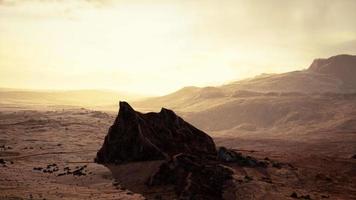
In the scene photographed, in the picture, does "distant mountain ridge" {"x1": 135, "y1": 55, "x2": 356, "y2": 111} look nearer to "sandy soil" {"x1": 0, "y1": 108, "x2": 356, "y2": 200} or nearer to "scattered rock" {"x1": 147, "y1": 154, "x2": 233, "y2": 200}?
"sandy soil" {"x1": 0, "y1": 108, "x2": 356, "y2": 200}

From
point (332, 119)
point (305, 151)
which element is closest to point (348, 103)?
point (332, 119)

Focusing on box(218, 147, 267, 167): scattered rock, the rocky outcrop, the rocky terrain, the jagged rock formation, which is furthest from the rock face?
the rocky outcrop

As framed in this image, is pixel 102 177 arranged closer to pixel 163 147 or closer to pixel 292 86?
pixel 163 147

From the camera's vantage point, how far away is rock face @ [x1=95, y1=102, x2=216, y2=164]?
33.7m

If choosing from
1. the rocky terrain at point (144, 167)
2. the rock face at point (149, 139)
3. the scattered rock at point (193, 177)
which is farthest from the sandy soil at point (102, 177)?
the rock face at point (149, 139)

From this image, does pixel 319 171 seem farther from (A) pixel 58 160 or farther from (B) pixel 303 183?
(A) pixel 58 160

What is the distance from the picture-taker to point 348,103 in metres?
118

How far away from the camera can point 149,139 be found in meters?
34.8

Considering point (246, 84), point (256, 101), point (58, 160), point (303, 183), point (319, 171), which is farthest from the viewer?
point (246, 84)

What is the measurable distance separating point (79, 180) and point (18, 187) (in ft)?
15.7

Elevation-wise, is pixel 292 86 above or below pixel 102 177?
above

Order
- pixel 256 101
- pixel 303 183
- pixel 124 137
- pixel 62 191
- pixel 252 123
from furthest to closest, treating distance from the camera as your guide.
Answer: pixel 256 101, pixel 252 123, pixel 124 137, pixel 303 183, pixel 62 191

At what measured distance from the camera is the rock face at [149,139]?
33.7 metres

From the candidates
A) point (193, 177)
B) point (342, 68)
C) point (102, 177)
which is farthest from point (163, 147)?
point (342, 68)
